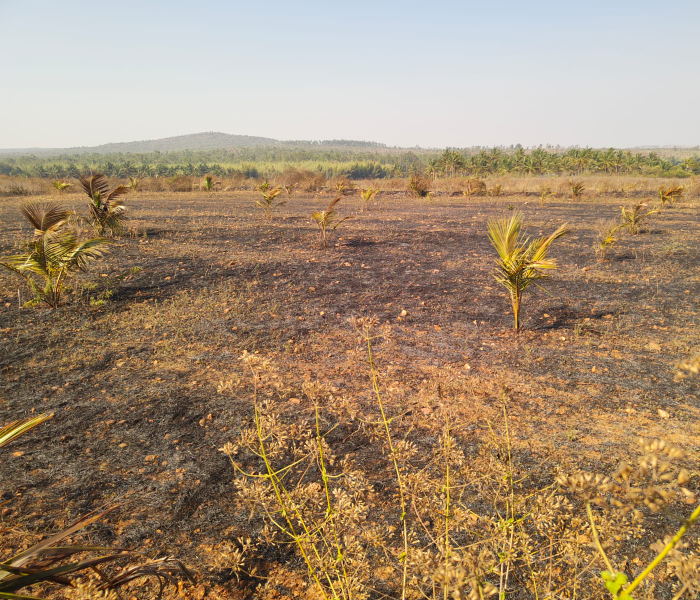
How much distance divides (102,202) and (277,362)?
25.2 feet

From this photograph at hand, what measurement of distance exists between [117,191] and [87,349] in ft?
17.7

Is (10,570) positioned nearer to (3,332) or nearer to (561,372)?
(561,372)

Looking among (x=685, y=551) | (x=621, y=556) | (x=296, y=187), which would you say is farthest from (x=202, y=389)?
(x=296, y=187)

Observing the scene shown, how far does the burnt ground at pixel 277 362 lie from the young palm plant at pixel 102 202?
0.85 m

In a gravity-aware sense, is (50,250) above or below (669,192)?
below

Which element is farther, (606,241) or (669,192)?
(669,192)

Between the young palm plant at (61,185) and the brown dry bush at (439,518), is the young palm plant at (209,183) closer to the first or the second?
the young palm plant at (61,185)

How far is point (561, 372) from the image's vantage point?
14.4 feet

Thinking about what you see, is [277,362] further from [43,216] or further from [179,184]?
[179,184]

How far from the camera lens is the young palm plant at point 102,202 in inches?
340

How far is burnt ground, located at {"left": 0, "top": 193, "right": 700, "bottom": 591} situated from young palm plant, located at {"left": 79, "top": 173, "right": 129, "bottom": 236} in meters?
0.85

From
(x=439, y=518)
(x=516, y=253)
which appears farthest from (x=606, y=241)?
(x=439, y=518)

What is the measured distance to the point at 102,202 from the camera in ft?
31.4

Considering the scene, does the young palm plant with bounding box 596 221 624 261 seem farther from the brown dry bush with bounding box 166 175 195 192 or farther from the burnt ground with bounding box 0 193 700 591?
the brown dry bush with bounding box 166 175 195 192
